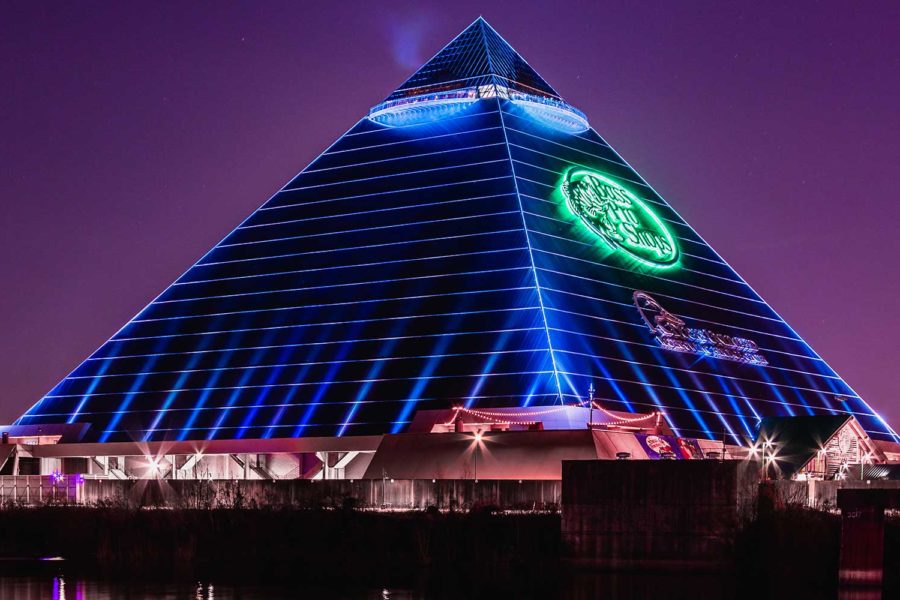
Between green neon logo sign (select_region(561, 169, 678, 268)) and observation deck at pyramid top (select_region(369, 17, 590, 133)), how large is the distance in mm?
4986

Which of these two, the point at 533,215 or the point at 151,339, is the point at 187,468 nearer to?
the point at 151,339

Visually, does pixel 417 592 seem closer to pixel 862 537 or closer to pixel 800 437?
pixel 862 537

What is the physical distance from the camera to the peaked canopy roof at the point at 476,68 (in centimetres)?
9331

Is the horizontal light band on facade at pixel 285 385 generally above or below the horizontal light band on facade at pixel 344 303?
below

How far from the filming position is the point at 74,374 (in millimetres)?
90375

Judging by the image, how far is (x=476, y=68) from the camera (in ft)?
311

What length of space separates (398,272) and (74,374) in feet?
63.2

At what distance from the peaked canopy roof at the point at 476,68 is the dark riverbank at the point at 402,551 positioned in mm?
41207

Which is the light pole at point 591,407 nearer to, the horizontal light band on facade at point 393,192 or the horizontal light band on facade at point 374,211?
the horizontal light band on facade at point 374,211

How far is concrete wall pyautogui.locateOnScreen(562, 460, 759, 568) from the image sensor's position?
48312mm

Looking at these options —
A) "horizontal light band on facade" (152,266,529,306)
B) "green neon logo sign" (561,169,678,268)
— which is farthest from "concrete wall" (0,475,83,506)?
"green neon logo sign" (561,169,678,268)

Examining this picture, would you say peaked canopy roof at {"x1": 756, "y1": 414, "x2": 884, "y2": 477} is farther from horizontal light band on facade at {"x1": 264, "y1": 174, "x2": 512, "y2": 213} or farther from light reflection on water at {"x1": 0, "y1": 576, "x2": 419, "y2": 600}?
light reflection on water at {"x1": 0, "y1": 576, "x2": 419, "y2": 600}

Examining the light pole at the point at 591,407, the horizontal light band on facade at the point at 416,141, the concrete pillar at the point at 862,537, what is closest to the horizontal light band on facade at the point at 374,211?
the horizontal light band on facade at the point at 416,141

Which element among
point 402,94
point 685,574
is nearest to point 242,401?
point 402,94
